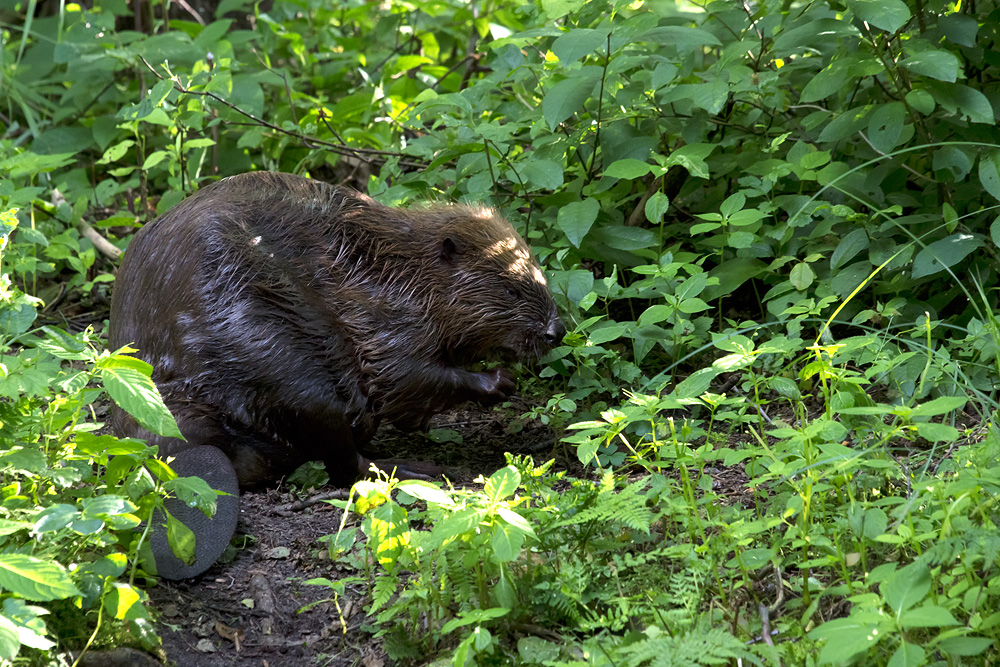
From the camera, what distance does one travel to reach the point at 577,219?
11.3 feet

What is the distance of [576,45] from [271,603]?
194cm

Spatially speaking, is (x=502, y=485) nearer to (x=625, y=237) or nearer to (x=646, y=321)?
(x=646, y=321)

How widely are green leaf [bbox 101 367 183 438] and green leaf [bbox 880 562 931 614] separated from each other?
4.89 feet

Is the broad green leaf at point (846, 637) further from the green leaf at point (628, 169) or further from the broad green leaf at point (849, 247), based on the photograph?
the green leaf at point (628, 169)

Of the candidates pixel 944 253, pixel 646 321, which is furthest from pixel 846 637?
pixel 944 253

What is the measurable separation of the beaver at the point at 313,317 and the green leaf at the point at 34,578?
0.79 m

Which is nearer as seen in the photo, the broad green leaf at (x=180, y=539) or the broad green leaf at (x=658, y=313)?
the broad green leaf at (x=180, y=539)

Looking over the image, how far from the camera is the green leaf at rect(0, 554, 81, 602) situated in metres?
1.78

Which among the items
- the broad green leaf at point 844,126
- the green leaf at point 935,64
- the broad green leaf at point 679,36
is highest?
the broad green leaf at point 679,36

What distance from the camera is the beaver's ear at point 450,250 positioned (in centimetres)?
338

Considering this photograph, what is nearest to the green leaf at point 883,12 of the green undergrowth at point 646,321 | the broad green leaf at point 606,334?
the green undergrowth at point 646,321

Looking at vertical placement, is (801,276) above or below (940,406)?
below

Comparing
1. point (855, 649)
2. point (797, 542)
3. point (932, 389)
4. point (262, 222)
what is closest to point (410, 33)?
point (262, 222)

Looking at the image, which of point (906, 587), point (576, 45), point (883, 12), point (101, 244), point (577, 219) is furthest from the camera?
point (101, 244)
